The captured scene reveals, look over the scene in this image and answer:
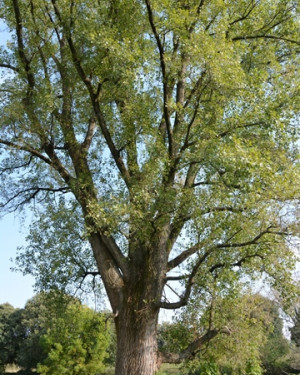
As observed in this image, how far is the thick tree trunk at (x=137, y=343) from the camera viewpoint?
335 inches

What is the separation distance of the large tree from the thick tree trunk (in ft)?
0.09

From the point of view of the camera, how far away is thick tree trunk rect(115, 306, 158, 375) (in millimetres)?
8516

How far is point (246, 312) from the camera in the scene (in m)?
9.34

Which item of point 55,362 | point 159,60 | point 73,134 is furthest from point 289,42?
point 55,362

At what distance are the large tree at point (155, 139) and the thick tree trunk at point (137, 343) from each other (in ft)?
0.09

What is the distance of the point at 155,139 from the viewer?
9.31 metres

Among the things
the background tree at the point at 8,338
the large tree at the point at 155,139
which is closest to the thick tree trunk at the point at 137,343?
the large tree at the point at 155,139

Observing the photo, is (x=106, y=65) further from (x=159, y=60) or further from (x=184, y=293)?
(x=184, y=293)

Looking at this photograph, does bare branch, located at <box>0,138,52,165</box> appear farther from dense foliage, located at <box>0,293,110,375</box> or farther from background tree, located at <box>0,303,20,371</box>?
background tree, located at <box>0,303,20,371</box>

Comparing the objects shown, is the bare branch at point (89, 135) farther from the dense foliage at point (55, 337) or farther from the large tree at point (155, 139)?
the dense foliage at point (55, 337)

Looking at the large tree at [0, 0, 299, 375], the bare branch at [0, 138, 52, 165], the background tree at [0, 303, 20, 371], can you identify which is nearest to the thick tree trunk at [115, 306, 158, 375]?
the large tree at [0, 0, 299, 375]

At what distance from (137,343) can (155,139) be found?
4.13 metres

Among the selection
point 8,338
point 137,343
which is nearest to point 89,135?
point 137,343

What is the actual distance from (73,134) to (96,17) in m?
2.74
